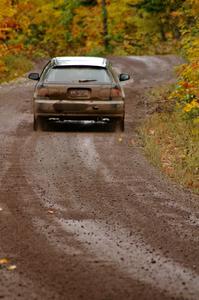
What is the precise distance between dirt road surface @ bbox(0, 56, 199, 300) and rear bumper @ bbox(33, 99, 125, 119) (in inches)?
29.6

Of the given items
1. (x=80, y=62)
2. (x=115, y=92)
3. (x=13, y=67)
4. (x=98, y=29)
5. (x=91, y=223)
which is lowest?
(x=98, y=29)

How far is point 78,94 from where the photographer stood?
15.8 meters

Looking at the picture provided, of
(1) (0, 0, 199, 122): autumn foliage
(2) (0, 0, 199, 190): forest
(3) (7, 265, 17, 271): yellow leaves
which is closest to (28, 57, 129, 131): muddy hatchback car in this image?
(3) (7, 265, 17, 271): yellow leaves

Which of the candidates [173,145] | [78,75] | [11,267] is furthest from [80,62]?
[11,267]

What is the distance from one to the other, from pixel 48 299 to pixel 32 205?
3521 millimetres

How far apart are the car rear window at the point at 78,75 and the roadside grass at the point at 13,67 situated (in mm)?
15186

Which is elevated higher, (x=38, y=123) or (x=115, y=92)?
(x=115, y=92)

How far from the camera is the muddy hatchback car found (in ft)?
51.6

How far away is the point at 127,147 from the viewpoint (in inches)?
553

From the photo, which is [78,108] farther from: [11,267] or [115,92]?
[11,267]

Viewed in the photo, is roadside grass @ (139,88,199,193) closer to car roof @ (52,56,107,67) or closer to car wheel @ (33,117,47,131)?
car roof @ (52,56,107,67)

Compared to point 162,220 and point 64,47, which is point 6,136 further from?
point 64,47

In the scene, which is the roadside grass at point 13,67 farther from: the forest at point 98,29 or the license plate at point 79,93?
the license plate at point 79,93

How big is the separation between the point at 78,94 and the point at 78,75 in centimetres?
42
